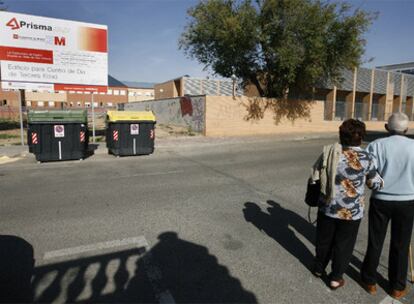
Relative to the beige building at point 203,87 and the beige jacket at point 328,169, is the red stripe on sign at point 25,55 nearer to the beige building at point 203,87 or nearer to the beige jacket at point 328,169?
the beige jacket at point 328,169

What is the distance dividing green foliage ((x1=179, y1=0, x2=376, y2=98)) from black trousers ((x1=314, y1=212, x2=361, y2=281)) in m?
14.4

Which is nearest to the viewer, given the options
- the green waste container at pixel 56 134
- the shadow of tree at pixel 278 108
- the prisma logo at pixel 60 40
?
the green waste container at pixel 56 134

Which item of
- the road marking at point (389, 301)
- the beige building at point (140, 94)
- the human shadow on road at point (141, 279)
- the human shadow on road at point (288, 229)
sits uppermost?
the beige building at point (140, 94)

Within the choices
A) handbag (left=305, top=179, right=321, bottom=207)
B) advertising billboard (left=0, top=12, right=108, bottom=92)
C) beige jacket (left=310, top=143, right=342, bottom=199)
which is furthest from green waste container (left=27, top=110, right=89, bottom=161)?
beige jacket (left=310, top=143, right=342, bottom=199)

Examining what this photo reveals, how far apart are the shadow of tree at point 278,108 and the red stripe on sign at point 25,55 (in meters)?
11.3

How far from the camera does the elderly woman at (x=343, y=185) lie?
2785mm

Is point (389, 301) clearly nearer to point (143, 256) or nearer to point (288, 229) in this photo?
point (288, 229)

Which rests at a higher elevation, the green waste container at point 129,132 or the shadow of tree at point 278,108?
the shadow of tree at point 278,108

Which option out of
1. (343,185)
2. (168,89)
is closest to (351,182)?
(343,185)

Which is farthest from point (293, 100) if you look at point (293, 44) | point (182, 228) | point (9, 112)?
point (9, 112)

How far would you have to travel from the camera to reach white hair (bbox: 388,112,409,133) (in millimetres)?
2754

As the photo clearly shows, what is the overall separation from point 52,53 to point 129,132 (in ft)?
17.4

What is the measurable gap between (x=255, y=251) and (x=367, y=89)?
35.8 m

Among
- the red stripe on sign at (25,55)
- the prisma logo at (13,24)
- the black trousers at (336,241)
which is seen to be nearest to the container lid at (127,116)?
the red stripe on sign at (25,55)
